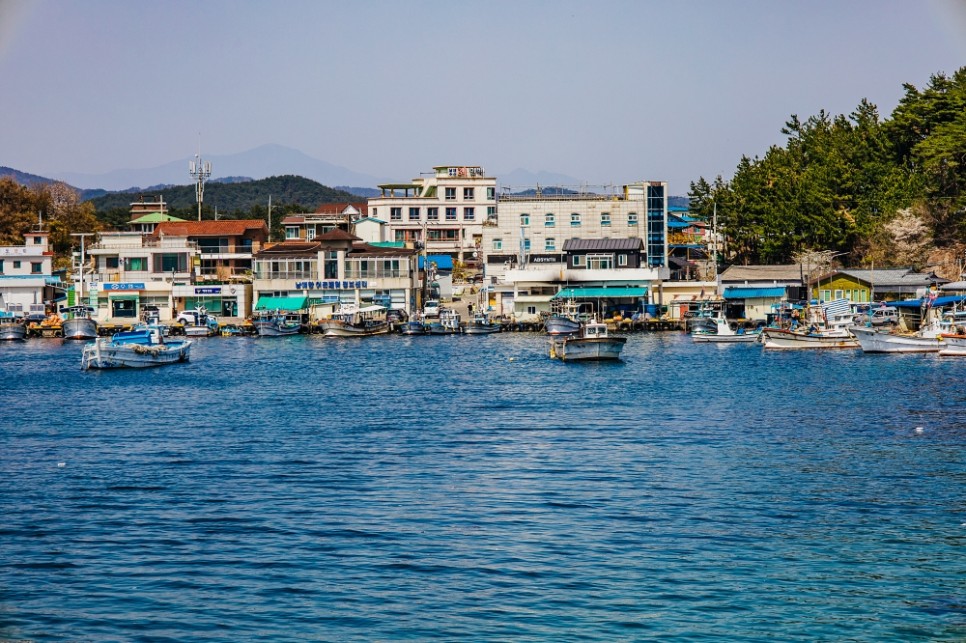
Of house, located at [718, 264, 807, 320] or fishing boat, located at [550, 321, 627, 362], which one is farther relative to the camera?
house, located at [718, 264, 807, 320]

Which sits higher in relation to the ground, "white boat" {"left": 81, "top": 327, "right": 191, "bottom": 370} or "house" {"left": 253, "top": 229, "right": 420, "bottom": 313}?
"house" {"left": 253, "top": 229, "right": 420, "bottom": 313}

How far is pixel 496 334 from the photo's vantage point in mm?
87438

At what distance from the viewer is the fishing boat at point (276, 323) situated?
8694 centimetres

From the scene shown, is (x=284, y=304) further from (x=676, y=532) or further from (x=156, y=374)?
(x=676, y=532)

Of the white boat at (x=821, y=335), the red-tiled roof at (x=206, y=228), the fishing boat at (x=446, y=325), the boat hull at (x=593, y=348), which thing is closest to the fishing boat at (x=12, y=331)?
the red-tiled roof at (x=206, y=228)

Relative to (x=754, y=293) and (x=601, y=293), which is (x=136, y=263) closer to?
(x=601, y=293)

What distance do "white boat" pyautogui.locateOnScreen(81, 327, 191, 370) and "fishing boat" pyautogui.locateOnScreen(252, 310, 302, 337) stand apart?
63.2 ft

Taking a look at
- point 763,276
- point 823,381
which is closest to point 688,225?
point 763,276

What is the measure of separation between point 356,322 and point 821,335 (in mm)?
37026

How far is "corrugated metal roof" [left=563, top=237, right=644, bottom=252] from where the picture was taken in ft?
304

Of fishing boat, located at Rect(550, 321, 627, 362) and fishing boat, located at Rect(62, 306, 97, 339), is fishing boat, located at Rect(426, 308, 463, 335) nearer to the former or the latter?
fishing boat, located at Rect(62, 306, 97, 339)

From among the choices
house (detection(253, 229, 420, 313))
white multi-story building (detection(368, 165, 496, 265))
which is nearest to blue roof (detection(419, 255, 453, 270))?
white multi-story building (detection(368, 165, 496, 265))

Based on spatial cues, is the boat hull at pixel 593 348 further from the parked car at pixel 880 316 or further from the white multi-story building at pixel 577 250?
the white multi-story building at pixel 577 250

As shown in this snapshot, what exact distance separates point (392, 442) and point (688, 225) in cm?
9300
